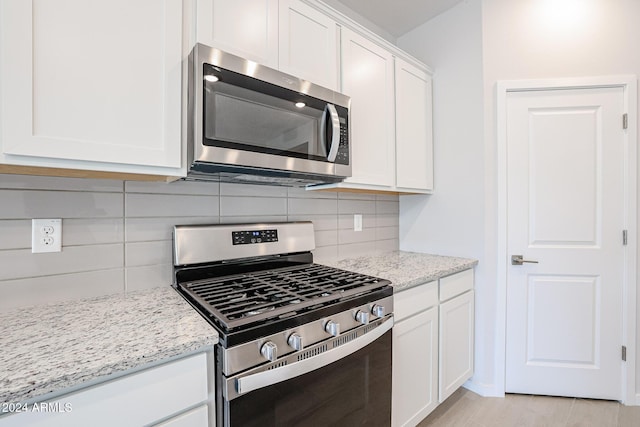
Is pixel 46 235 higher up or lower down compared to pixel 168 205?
lower down

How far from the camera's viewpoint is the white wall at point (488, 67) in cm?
195

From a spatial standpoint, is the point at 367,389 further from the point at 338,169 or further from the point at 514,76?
the point at 514,76

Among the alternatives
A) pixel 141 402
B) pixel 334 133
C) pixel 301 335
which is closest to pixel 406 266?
pixel 334 133

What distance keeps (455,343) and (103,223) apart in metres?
2.00

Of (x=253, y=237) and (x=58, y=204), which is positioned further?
(x=253, y=237)

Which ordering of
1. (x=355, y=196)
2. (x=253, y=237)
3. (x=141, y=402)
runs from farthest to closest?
(x=355, y=196), (x=253, y=237), (x=141, y=402)

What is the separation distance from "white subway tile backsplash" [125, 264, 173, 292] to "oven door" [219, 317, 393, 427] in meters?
0.67

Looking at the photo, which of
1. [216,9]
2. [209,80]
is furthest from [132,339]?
[216,9]

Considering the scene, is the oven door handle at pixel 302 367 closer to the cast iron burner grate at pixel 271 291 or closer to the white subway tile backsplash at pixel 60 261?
the cast iron burner grate at pixel 271 291

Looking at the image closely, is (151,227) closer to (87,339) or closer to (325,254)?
(87,339)

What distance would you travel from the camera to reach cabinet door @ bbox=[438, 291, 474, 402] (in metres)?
1.79

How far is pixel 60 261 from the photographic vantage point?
3.67ft

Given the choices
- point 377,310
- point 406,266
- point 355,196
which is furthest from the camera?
point 355,196

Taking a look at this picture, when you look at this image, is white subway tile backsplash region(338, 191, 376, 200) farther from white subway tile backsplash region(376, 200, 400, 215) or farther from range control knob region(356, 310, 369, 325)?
range control knob region(356, 310, 369, 325)
